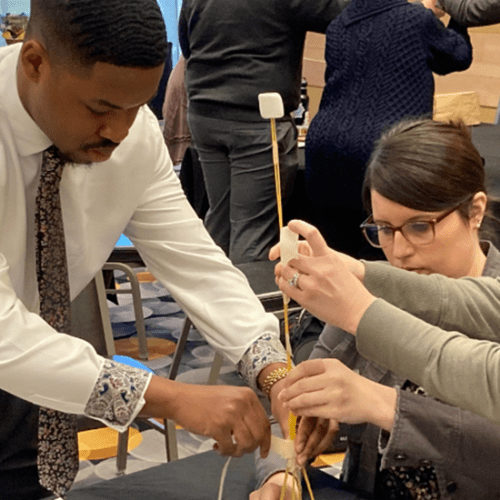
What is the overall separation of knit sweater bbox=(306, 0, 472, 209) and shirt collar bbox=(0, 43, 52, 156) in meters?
1.35

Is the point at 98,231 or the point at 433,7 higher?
the point at 433,7

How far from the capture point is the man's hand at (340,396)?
960 millimetres

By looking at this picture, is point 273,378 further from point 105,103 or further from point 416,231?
point 105,103

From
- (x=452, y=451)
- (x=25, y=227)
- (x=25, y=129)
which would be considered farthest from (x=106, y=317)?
(x=452, y=451)

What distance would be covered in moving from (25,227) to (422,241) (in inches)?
29.1

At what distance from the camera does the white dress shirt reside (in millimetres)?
1259

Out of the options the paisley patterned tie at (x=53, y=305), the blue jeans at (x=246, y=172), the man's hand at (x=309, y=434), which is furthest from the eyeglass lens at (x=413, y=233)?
the blue jeans at (x=246, y=172)

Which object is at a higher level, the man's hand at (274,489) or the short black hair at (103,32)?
the short black hair at (103,32)

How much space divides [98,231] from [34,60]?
42cm

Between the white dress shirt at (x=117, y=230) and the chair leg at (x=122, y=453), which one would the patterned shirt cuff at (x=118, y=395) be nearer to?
the white dress shirt at (x=117, y=230)

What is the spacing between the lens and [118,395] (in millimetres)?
1175

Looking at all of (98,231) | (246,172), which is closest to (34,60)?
(98,231)

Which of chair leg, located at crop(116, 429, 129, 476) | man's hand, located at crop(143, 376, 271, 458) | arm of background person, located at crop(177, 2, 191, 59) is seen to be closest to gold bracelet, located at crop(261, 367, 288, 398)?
man's hand, located at crop(143, 376, 271, 458)

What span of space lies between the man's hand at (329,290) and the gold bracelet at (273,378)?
1.23 ft
